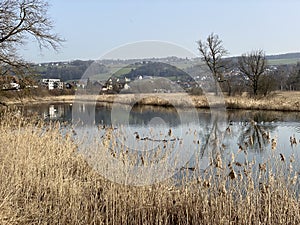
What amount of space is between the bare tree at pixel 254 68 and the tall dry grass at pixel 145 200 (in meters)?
22.0

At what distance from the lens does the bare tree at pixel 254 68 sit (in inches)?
997

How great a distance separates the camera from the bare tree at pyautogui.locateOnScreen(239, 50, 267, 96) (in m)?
25.3

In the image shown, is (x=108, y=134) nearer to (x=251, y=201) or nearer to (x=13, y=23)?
(x=251, y=201)

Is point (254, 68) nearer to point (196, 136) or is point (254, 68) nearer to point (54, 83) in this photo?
point (54, 83)

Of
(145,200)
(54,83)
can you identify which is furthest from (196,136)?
(54,83)

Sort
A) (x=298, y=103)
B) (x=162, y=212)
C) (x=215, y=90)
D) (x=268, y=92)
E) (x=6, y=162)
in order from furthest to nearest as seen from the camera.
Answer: (x=268, y=92) < (x=298, y=103) < (x=215, y=90) < (x=6, y=162) < (x=162, y=212)

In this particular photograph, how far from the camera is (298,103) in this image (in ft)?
68.7

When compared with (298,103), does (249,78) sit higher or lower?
higher

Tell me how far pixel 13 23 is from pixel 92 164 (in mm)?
8515

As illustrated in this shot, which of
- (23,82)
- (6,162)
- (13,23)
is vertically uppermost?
(13,23)

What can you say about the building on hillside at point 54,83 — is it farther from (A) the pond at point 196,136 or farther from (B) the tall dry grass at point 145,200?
(B) the tall dry grass at point 145,200

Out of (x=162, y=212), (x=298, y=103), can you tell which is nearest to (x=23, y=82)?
(x=162, y=212)

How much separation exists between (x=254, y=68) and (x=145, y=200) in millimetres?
23429

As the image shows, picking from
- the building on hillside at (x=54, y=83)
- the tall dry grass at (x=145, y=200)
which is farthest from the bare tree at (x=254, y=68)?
the tall dry grass at (x=145, y=200)
